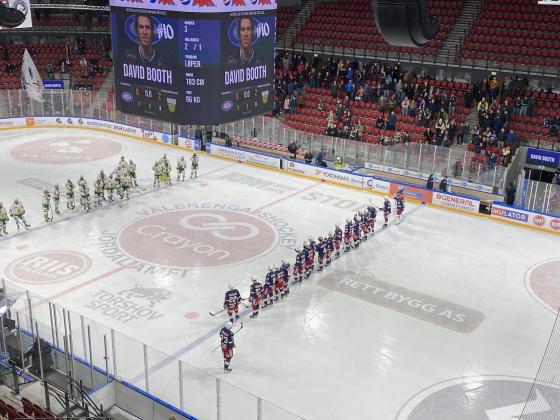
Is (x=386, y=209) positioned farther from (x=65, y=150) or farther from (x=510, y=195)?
(x=65, y=150)

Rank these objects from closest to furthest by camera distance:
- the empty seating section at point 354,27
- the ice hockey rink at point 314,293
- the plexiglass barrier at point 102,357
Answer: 1. the plexiglass barrier at point 102,357
2. the ice hockey rink at point 314,293
3. the empty seating section at point 354,27

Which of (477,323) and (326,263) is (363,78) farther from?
(477,323)

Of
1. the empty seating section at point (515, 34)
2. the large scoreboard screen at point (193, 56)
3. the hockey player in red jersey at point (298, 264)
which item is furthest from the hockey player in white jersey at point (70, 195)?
the empty seating section at point (515, 34)

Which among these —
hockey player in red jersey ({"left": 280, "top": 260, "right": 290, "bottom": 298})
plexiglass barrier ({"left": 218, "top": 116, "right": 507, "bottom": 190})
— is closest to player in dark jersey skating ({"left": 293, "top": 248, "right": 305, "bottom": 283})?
hockey player in red jersey ({"left": 280, "top": 260, "right": 290, "bottom": 298})

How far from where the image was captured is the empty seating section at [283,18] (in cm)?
3959

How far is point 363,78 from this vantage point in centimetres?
3288

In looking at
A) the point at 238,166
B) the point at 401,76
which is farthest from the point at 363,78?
the point at 238,166

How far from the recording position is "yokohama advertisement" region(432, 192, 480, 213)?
23.9 meters

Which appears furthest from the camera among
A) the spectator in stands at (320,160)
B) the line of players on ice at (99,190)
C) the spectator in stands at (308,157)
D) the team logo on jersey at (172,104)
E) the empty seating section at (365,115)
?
the empty seating section at (365,115)

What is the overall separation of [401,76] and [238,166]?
31.6ft

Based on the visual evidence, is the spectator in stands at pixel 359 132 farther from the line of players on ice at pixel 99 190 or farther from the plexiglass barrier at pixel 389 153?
the line of players on ice at pixel 99 190

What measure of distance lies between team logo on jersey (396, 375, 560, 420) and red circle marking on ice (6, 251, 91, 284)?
10.3m

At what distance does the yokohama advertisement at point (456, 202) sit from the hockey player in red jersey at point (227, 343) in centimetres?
1359

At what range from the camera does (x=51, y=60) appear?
42.4 metres
